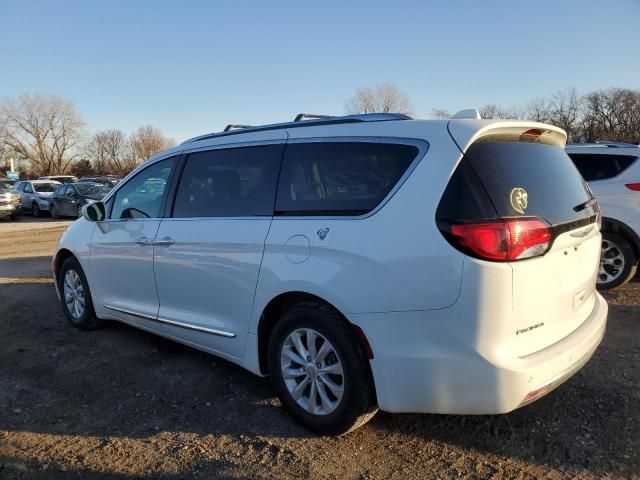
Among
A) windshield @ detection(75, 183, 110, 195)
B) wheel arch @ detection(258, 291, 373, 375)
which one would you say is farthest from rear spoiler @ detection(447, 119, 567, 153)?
windshield @ detection(75, 183, 110, 195)

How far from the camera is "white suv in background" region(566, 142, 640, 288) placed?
19.1ft

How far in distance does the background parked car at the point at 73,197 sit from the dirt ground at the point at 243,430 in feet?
57.2

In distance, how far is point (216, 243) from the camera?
11.4ft

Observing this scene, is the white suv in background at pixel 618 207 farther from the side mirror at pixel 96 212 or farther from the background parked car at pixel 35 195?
the background parked car at pixel 35 195

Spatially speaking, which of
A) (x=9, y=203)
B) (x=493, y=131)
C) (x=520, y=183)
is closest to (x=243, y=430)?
(x=520, y=183)

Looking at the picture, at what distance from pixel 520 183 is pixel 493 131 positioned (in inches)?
12.1

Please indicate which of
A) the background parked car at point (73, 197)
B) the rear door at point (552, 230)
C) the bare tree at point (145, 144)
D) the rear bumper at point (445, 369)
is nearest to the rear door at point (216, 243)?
the rear bumper at point (445, 369)

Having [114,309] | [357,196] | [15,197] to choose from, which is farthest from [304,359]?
[15,197]

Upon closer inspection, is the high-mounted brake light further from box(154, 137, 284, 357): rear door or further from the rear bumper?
box(154, 137, 284, 357): rear door

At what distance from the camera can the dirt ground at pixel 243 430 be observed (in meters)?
2.74

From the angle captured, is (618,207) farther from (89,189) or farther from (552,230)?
(89,189)

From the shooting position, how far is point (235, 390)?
370 cm

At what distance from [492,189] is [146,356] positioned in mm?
3244

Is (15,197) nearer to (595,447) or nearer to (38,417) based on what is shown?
(38,417)
